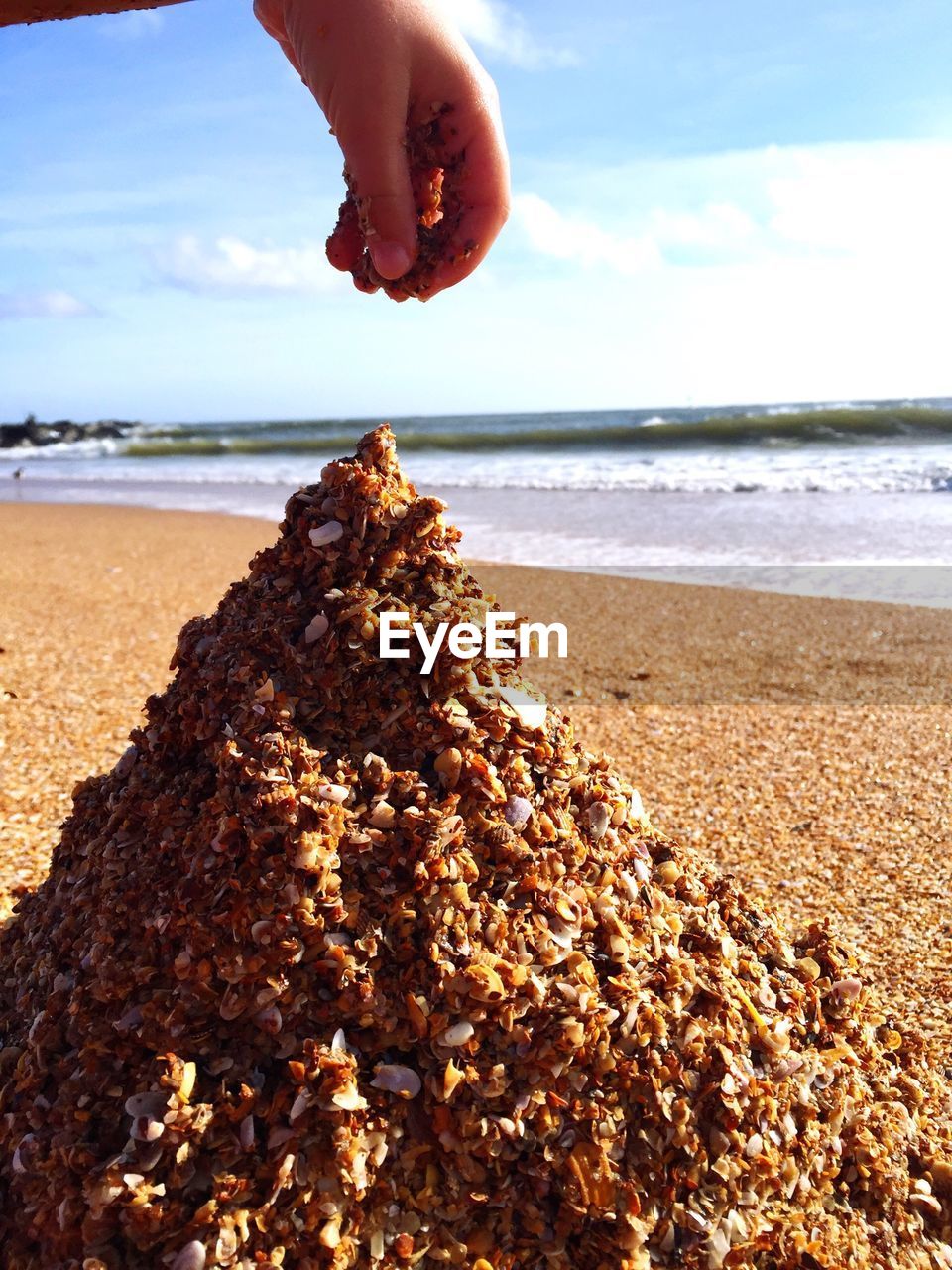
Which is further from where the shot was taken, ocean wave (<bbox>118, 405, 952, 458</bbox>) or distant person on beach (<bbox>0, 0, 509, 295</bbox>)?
ocean wave (<bbox>118, 405, 952, 458</bbox>)

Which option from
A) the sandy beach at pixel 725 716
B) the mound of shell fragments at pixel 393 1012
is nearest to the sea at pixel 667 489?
the sandy beach at pixel 725 716

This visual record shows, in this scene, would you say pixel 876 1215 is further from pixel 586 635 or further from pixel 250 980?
pixel 586 635

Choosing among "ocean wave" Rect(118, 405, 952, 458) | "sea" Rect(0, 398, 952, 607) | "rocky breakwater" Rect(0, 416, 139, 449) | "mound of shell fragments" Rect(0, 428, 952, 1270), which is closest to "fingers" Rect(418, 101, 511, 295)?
"mound of shell fragments" Rect(0, 428, 952, 1270)

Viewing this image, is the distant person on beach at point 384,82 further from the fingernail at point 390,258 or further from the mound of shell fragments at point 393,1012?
the mound of shell fragments at point 393,1012

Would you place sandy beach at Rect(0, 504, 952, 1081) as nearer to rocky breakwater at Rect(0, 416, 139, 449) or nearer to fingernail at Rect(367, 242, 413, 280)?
fingernail at Rect(367, 242, 413, 280)

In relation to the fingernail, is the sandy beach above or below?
below

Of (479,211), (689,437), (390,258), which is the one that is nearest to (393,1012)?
(390,258)
